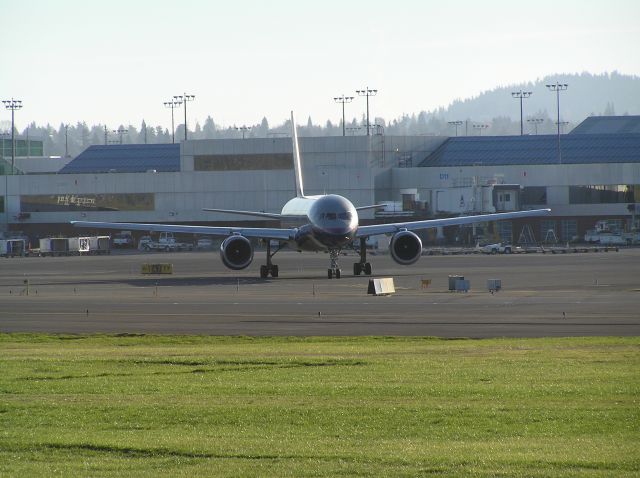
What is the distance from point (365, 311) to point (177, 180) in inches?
3680

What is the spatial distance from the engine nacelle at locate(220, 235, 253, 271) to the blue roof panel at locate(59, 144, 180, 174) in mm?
100052

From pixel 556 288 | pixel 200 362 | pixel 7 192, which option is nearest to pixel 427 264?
pixel 556 288

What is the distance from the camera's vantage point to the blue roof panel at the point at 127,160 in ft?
568

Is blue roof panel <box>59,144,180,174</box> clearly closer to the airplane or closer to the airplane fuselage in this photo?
the airplane

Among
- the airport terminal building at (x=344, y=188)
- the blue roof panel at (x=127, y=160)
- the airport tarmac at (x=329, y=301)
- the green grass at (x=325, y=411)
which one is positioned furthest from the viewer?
the blue roof panel at (x=127, y=160)

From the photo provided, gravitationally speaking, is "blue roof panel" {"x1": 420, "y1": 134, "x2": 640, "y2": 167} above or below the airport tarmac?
above

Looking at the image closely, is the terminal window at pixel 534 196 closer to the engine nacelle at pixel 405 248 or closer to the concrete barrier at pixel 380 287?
the engine nacelle at pixel 405 248

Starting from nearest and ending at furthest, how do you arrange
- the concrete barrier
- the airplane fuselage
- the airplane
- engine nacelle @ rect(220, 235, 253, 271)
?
1. the concrete barrier
2. the airplane fuselage
3. the airplane
4. engine nacelle @ rect(220, 235, 253, 271)

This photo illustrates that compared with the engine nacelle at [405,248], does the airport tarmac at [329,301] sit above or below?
below

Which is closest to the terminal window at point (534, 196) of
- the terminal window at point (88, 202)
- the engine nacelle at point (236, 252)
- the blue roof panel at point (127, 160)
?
the terminal window at point (88, 202)

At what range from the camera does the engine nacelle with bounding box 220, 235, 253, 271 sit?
238 feet

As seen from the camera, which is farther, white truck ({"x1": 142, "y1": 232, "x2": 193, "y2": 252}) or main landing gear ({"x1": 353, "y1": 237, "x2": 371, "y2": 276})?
white truck ({"x1": 142, "y1": 232, "x2": 193, "y2": 252})

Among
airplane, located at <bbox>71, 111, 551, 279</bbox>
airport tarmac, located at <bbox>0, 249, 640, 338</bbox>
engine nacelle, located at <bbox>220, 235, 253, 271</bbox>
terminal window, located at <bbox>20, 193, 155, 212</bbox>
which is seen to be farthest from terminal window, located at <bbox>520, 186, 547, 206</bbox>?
engine nacelle, located at <bbox>220, 235, 253, 271</bbox>

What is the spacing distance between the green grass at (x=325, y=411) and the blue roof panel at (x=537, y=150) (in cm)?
12402
